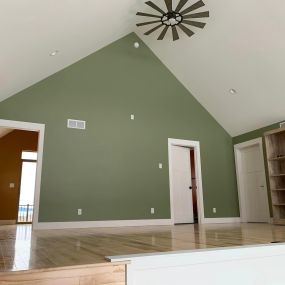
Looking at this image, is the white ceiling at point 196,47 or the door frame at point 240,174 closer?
the white ceiling at point 196,47

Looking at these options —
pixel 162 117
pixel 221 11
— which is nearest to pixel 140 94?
pixel 162 117

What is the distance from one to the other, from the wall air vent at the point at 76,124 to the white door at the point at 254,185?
4119 mm

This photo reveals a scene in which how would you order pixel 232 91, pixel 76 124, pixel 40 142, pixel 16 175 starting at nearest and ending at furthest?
pixel 40 142, pixel 76 124, pixel 232 91, pixel 16 175

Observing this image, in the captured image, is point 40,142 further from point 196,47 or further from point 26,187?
point 26,187

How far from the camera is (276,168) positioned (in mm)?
5695

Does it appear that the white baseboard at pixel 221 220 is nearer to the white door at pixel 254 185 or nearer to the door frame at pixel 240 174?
the door frame at pixel 240 174

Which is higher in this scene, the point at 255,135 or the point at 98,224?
the point at 255,135

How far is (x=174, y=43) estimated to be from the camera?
6.04 m

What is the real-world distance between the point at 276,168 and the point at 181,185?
2.11m

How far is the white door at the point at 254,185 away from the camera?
20.6 feet

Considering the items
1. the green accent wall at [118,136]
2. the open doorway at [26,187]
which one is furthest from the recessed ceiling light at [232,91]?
the open doorway at [26,187]

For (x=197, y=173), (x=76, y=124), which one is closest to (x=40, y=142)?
(x=76, y=124)

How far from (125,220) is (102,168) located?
1156mm

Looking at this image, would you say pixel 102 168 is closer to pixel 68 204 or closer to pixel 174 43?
pixel 68 204
